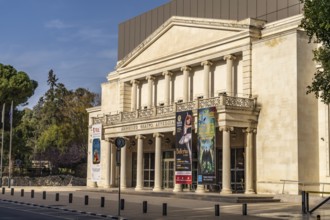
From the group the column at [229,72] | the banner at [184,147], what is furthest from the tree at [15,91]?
the column at [229,72]

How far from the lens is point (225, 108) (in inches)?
1561

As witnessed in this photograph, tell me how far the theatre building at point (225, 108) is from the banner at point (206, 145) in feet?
0.25

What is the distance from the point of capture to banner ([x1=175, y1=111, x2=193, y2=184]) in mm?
42125

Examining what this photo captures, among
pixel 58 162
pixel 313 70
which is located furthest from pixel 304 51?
pixel 58 162

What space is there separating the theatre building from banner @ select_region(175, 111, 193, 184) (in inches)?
3.1

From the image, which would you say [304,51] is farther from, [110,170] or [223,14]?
[110,170]

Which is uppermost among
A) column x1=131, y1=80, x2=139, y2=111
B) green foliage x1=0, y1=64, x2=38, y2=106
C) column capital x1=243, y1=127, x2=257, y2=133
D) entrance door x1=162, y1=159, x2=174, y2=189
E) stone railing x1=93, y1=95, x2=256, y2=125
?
green foliage x1=0, y1=64, x2=38, y2=106

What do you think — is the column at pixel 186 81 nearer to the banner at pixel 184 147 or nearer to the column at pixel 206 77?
the column at pixel 206 77

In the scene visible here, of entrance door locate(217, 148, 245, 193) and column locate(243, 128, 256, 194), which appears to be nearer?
column locate(243, 128, 256, 194)

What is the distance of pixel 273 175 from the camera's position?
39250 millimetres

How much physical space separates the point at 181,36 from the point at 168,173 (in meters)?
12.8

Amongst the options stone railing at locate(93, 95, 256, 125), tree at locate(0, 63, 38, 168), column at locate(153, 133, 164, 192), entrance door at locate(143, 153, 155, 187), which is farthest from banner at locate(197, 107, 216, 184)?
tree at locate(0, 63, 38, 168)

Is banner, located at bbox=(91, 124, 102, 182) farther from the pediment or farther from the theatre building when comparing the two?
the pediment

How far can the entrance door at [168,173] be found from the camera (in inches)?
1989
